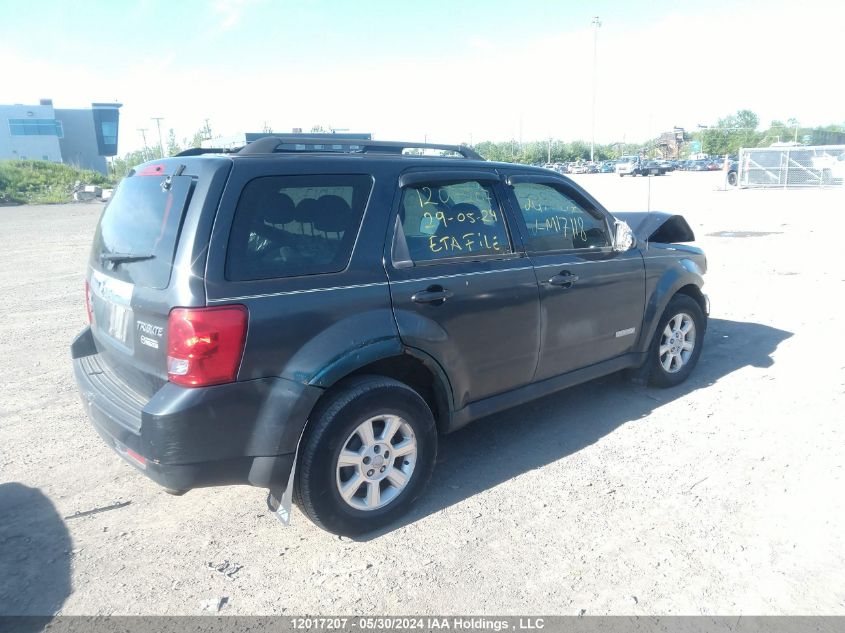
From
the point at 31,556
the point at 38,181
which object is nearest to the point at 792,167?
the point at 31,556

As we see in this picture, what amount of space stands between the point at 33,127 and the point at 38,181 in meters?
31.3

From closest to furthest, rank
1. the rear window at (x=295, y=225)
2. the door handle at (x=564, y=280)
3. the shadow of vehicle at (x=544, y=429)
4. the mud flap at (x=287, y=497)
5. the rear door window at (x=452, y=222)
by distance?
1. the rear window at (x=295, y=225)
2. the mud flap at (x=287, y=497)
3. the rear door window at (x=452, y=222)
4. the shadow of vehicle at (x=544, y=429)
5. the door handle at (x=564, y=280)

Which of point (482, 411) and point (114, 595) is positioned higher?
point (482, 411)

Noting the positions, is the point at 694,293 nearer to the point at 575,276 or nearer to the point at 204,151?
the point at 575,276

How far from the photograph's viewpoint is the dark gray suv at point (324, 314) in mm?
2734

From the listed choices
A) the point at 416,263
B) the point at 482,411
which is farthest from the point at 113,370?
the point at 482,411

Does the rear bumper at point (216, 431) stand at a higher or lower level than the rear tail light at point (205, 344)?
lower

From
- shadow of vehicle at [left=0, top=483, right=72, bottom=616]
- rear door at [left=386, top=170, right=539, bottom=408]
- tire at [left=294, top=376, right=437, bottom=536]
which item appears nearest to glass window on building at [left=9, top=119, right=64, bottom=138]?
shadow of vehicle at [left=0, top=483, right=72, bottom=616]

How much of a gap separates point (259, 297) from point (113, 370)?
1112 millimetres

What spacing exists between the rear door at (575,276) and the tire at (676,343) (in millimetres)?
357

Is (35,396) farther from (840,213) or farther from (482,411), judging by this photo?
(840,213)

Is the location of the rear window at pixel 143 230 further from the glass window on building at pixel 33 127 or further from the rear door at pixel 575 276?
the glass window on building at pixel 33 127

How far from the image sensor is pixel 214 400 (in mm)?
2691

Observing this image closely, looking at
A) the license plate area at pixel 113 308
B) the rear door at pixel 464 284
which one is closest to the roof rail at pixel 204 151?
the license plate area at pixel 113 308
